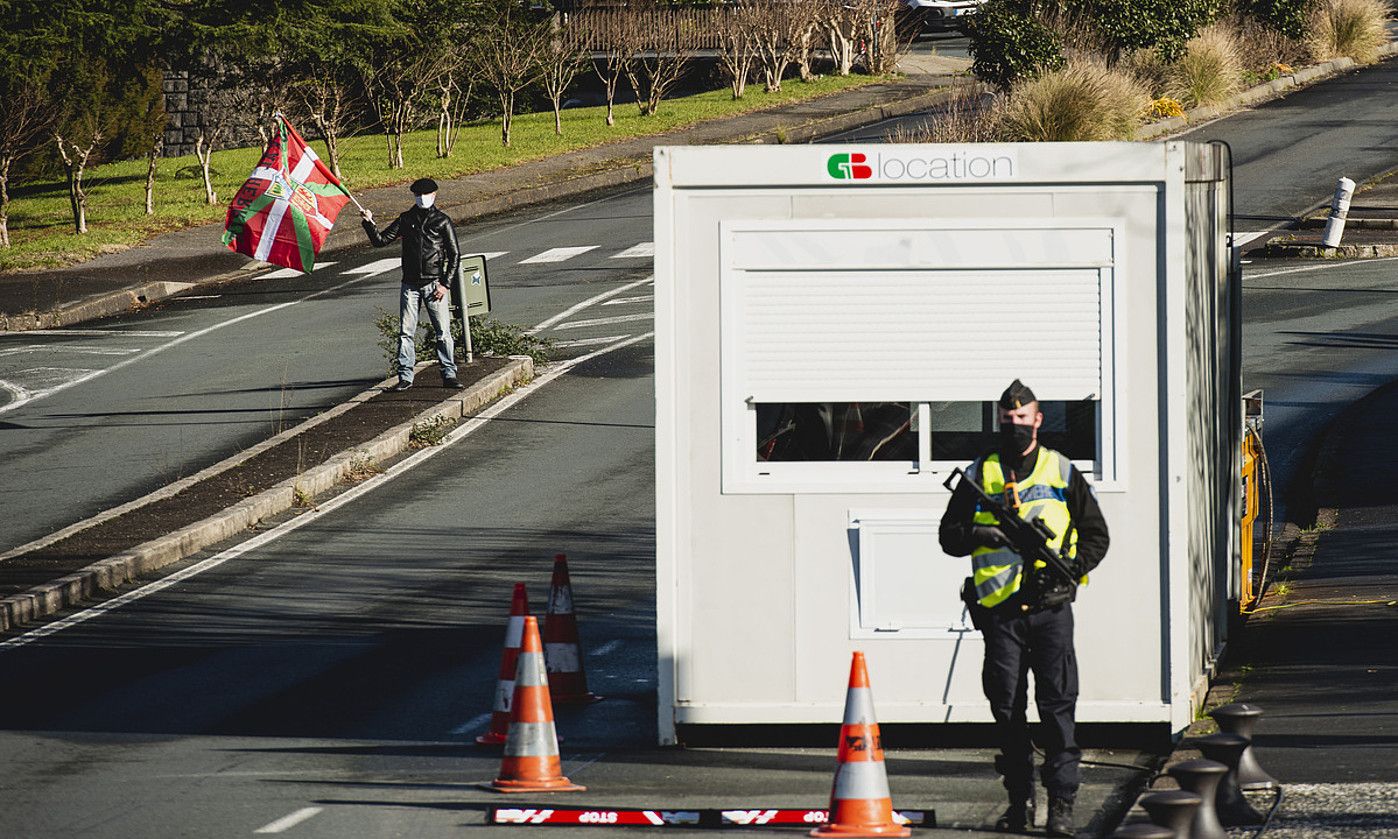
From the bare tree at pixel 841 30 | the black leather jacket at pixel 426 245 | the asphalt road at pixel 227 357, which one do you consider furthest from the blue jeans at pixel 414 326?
the bare tree at pixel 841 30

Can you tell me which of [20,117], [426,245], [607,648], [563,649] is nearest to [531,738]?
[563,649]

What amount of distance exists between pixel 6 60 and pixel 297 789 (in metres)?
24.8

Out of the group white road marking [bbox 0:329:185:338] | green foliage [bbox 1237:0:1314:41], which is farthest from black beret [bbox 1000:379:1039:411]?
green foliage [bbox 1237:0:1314:41]

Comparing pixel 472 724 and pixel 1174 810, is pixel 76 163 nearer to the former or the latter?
pixel 472 724

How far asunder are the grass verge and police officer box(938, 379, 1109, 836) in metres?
25.4

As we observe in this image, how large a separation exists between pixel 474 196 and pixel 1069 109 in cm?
1026

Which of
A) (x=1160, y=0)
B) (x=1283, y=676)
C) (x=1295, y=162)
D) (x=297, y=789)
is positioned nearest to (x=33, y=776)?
(x=297, y=789)

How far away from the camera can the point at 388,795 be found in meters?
8.48

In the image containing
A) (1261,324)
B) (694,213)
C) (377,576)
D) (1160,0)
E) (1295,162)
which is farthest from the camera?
(1160,0)

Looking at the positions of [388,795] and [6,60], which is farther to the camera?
[6,60]

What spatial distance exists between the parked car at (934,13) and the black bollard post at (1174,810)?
50985 millimetres

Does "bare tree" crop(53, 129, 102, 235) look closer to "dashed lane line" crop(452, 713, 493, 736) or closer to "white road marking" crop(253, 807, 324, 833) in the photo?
"dashed lane line" crop(452, 713, 493, 736)

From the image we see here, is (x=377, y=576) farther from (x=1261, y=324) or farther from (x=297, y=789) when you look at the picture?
(x=1261, y=324)

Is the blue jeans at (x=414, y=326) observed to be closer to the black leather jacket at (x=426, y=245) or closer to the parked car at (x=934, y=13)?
the black leather jacket at (x=426, y=245)
